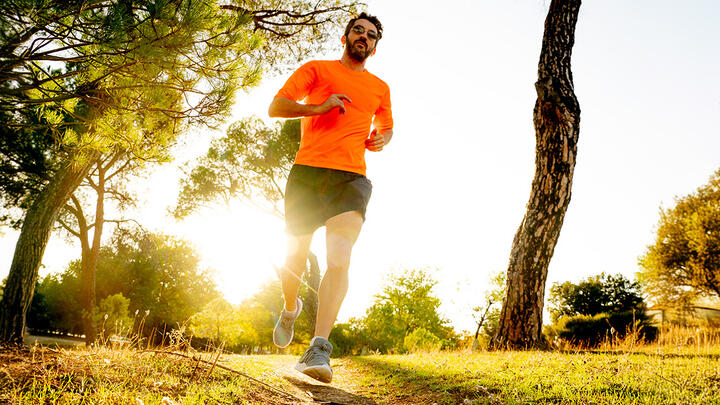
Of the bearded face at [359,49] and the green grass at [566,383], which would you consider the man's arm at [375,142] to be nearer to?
the bearded face at [359,49]

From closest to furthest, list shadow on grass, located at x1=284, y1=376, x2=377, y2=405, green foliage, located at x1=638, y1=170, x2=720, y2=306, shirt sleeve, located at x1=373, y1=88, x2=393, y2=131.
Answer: shadow on grass, located at x1=284, y1=376, x2=377, y2=405, shirt sleeve, located at x1=373, y1=88, x2=393, y2=131, green foliage, located at x1=638, y1=170, x2=720, y2=306

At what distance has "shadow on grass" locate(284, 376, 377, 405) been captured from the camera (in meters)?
3.02

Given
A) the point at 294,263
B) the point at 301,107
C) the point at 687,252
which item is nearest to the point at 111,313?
the point at 294,263

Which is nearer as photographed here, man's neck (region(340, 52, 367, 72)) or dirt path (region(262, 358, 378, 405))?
dirt path (region(262, 358, 378, 405))

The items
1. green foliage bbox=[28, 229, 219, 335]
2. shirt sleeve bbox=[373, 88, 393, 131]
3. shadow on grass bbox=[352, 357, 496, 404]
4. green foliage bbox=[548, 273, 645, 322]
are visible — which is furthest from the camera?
green foliage bbox=[548, 273, 645, 322]

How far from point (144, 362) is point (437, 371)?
258cm

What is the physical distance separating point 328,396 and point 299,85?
2.34 m

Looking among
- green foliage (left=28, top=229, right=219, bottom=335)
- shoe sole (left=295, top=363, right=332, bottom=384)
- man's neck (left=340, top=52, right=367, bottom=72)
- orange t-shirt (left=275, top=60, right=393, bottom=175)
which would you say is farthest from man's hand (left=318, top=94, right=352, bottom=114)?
green foliage (left=28, top=229, right=219, bottom=335)

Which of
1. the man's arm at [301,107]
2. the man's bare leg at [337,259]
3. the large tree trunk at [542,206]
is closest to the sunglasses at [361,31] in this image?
the man's arm at [301,107]

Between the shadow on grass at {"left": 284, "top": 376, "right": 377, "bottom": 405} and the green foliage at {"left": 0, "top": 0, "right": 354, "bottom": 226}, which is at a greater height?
the green foliage at {"left": 0, "top": 0, "right": 354, "bottom": 226}

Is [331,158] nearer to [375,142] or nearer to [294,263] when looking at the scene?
[375,142]

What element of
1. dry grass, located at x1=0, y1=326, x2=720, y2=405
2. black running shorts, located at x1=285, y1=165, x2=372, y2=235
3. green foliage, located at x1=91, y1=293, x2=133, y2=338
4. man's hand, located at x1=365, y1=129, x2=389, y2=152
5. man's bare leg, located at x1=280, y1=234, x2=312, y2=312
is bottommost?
green foliage, located at x1=91, y1=293, x2=133, y2=338

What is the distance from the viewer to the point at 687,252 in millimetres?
20266

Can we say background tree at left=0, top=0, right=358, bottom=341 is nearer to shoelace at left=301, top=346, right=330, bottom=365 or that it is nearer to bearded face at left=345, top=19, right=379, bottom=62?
bearded face at left=345, top=19, right=379, bottom=62
